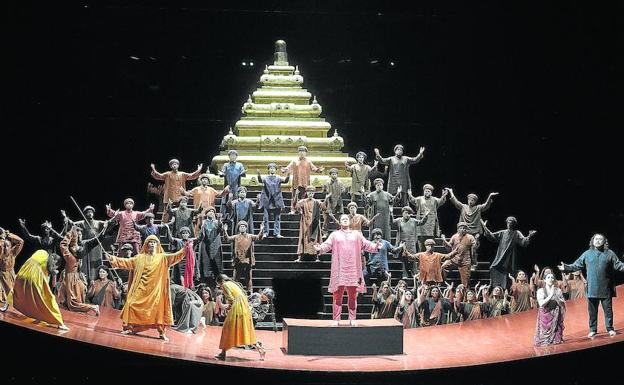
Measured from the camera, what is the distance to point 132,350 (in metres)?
11.1

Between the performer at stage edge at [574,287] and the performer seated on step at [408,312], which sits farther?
the performer at stage edge at [574,287]

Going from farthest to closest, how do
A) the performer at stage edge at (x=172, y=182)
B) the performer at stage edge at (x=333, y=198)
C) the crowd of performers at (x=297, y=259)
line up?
the performer at stage edge at (x=172, y=182) < the performer at stage edge at (x=333, y=198) < the crowd of performers at (x=297, y=259)

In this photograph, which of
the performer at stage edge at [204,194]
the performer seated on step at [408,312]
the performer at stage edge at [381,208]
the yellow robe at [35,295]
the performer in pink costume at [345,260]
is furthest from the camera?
the performer at stage edge at [204,194]

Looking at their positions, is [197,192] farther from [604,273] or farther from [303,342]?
[604,273]

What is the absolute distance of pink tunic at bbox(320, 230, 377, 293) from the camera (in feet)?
→ 41.4

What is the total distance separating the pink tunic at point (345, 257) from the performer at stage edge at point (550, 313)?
2.07 meters

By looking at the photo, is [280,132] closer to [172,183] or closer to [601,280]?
[172,183]

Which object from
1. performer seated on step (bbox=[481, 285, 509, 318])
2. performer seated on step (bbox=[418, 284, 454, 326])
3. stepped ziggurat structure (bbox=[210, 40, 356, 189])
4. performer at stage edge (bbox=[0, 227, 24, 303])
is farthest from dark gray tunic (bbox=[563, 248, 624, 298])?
performer at stage edge (bbox=[0, 227, 24, 303])

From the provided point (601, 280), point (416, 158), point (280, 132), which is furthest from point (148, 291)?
point (280, 132)

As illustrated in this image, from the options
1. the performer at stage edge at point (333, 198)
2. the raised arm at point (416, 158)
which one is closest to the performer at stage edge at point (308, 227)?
the performer at stage edge at point (333, 198)

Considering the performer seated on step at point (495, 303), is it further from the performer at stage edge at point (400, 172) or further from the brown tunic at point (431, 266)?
the performer at stage edge at point (400, 172)

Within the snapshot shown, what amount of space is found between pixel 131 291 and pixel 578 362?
15.9 ft

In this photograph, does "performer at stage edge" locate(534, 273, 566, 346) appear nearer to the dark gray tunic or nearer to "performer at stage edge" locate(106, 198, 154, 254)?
the dark gray tunic

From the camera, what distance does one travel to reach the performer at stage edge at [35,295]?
38.7 feet
